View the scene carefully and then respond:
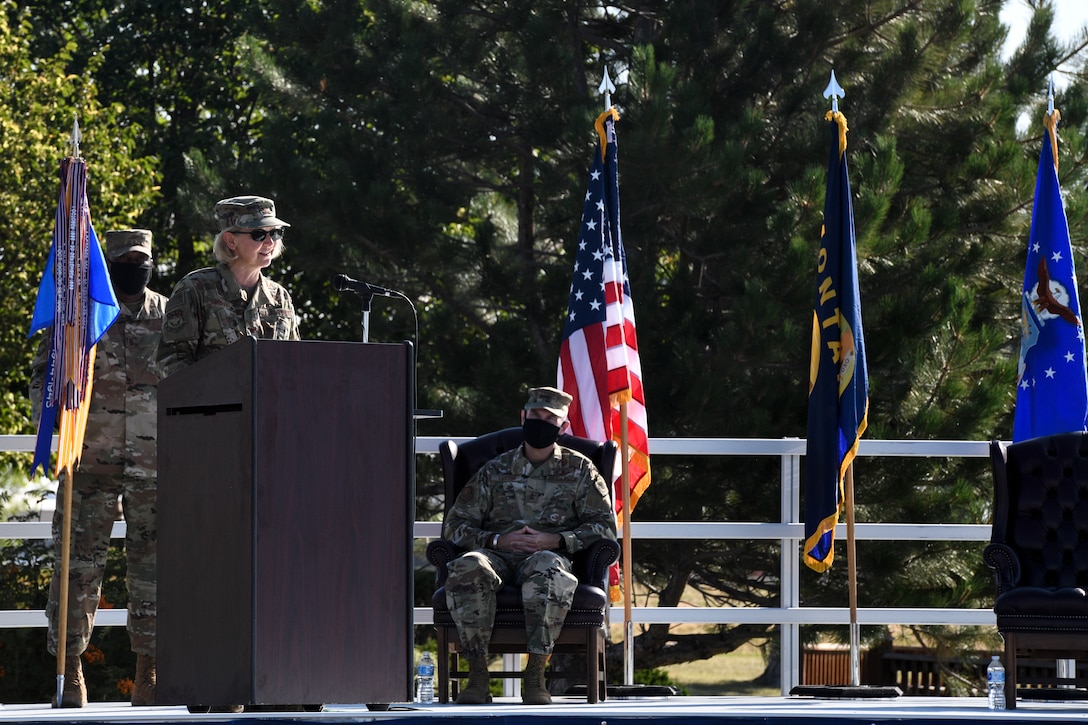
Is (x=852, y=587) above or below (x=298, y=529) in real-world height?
below

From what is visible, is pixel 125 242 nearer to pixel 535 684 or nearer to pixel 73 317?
pixel 73 317

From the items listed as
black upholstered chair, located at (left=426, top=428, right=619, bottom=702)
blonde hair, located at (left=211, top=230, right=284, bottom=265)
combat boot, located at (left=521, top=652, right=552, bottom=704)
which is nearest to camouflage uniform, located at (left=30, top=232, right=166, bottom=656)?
blonde hair, located at (left=211, top=230, right=284, bottom=265)

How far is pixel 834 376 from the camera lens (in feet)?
26.6

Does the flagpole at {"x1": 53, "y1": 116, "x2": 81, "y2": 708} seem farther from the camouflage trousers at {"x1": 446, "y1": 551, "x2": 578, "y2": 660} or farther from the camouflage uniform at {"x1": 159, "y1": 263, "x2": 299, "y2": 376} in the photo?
the camouflage trousers at {"x1": 446, "y1": 551, "x2": 578, "y2": 660}

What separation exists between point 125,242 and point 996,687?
3.93 meters

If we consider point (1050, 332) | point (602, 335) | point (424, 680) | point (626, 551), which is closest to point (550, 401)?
point (424, 680)

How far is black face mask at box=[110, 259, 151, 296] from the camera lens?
6.51 meters

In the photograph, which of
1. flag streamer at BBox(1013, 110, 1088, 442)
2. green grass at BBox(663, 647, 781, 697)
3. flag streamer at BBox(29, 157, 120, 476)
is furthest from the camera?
green grass at BBox(663, 647, 781, 697)

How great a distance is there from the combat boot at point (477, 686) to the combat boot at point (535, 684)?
0.49 ft

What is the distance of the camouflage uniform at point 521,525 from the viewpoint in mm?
6621

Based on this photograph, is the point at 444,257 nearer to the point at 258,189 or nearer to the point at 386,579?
the point at 258,189

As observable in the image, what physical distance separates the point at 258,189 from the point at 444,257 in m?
1.76

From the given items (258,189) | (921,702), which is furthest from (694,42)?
(921,702)

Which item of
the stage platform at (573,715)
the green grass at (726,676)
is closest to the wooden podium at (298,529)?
the stage platform at (573,715)
